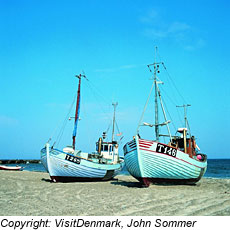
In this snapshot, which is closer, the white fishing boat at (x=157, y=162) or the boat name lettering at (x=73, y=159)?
the white fishing boat at (x=157, y=162)

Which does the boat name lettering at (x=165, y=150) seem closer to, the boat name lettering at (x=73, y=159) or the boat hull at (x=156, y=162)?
the boat hull at (x=156, y=162)

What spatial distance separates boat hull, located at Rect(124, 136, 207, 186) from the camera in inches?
594

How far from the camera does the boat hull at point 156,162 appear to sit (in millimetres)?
15078

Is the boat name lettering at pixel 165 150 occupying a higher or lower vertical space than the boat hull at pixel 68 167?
higher

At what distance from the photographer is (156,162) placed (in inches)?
594

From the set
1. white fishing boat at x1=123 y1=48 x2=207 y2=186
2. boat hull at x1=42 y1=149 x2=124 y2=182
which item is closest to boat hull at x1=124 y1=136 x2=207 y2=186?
white fishing boat at x1=123 y1=48 x2=207 y2=186

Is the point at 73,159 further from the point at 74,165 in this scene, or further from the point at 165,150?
the point at 165,150

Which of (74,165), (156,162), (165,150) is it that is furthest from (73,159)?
(165,150)

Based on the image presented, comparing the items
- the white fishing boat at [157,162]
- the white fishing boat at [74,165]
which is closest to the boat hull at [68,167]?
the white fishing boat at [74,165]

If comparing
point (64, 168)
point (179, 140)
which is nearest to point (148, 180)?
point (179, 140)

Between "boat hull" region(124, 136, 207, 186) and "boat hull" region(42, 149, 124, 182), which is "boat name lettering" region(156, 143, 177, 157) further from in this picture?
"boat hull" region(42, 149, 124, 182)

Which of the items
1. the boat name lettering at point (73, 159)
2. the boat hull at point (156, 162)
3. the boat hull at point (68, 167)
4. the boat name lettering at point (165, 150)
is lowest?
the boat hull at point (68, 167)
